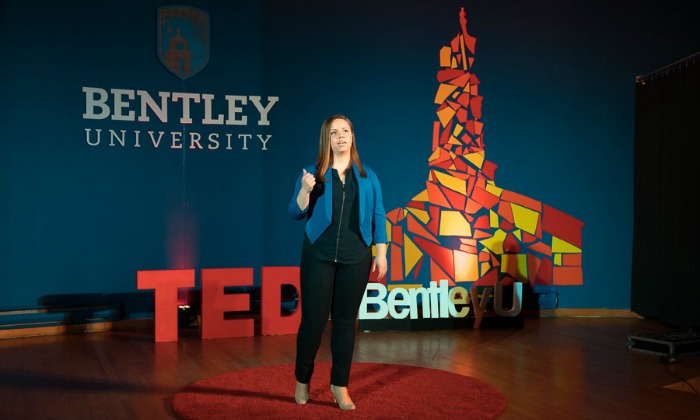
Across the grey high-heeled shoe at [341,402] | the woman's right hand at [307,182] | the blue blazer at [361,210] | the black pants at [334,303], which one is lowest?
the grey high-heeled shoe at [341,402]

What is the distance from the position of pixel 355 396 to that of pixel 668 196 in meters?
4.07

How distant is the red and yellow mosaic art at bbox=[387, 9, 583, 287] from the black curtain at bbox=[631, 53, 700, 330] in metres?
0.70

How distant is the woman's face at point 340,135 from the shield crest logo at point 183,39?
315 centimetres

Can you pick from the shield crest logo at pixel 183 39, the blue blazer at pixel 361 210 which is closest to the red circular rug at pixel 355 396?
the blue blazer at pixel 361 210

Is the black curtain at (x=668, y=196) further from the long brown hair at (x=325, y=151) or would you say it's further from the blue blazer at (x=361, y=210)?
the long brown hair at (x=325, y=151)

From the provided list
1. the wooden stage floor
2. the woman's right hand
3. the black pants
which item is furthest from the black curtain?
the woman's right hand

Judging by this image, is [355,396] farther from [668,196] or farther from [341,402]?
[668,196]

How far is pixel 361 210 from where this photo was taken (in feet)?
10.9

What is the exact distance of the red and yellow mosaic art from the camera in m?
6.54

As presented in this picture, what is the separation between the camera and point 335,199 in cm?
330

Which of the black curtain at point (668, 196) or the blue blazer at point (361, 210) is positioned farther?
the black curtain at point (668, 196)

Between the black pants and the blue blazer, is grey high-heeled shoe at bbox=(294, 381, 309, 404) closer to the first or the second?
the black pants

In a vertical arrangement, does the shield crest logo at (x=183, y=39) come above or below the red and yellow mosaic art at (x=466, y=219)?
above

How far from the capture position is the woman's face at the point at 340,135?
329cm
